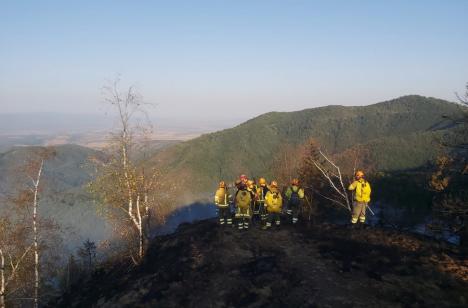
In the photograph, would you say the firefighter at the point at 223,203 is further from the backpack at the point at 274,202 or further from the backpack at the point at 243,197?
the backpack at the point at 274,202

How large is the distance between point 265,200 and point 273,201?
0.44 m

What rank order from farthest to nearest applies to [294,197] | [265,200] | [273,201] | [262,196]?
[262,196], [294,197], [265,200], [273,201]

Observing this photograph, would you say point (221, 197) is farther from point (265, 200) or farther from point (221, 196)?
point (265, 200)

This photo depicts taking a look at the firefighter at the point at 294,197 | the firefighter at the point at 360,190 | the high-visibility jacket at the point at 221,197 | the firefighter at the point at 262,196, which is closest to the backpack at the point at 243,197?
the high-visibility jacket at the point at 221,197

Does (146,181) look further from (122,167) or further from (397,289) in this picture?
(397,289)

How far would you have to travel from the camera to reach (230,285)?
1688cm

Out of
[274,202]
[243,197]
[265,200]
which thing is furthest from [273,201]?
[243,197]

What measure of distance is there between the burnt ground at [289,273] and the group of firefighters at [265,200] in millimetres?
731

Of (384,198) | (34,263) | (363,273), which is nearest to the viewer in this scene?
(363,273)

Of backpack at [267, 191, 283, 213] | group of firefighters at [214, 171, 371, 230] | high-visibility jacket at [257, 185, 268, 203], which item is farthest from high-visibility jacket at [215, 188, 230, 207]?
backpack at [267, 191, 283, 213]

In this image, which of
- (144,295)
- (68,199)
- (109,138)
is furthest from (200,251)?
(68,199)

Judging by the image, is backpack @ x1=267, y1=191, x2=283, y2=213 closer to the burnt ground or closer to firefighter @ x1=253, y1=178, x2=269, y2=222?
firefighter @ x1=253, y1=178, x2=269, y2=222

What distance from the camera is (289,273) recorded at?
17.0 meters

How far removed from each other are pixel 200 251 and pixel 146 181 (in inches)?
219
